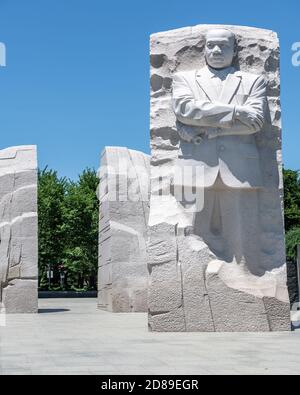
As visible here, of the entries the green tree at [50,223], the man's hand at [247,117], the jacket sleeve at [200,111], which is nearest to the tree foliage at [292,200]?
the green tree at [50,223]

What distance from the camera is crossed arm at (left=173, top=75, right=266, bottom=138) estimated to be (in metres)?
8.99

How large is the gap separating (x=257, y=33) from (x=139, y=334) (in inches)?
183

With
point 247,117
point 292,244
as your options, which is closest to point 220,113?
point 247,117

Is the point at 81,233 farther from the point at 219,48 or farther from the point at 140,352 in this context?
the point at 140,352

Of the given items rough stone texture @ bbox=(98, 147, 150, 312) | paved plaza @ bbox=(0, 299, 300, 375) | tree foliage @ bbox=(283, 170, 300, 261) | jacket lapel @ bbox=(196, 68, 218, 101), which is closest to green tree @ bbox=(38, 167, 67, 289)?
tree foliage @ bbox=(283, 170, 300, 261)

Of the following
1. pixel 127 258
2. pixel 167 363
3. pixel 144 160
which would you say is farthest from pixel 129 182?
pixel 167 363

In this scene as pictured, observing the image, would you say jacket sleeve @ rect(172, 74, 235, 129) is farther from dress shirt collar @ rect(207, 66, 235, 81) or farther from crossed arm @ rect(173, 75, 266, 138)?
dress shirt collar @ rect(207, 66, 235, 81)

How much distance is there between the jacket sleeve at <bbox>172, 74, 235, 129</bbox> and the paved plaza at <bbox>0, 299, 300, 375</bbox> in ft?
9.26

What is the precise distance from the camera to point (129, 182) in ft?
51.0

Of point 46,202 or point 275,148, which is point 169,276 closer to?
point 275,148

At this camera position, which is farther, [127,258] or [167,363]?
[127,258]

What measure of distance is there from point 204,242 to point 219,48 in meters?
2.74

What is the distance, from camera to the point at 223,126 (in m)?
9.04

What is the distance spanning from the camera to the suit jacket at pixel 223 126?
9.06 m
